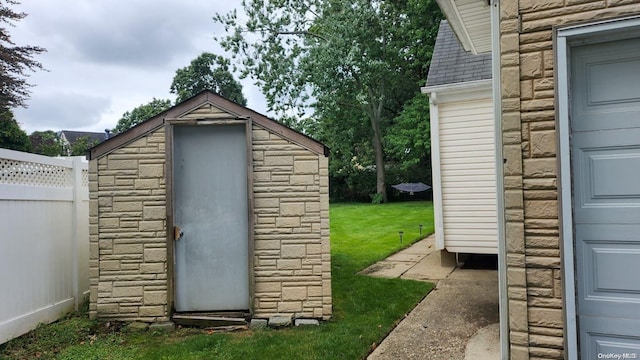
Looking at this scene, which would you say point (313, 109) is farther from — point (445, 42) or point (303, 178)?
point (303, 178)

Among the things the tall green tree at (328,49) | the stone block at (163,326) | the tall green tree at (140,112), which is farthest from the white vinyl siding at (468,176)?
the tall green tree at (140,112)

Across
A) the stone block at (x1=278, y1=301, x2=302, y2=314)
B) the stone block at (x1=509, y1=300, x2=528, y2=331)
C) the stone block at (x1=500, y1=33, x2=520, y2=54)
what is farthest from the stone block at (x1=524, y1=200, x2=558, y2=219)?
the stone block at (x1=278, y1=301, x2=302, y2=314)

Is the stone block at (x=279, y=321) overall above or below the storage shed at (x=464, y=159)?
below

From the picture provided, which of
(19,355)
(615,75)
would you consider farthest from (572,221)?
(19,355)

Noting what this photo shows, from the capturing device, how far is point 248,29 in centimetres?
1930

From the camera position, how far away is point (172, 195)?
4.25 meters

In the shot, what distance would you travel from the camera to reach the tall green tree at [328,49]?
60.2 ft

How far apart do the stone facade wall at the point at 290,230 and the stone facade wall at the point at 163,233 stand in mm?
10

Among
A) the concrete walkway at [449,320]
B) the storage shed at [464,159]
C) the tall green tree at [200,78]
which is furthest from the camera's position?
the tall green tree at [200,78]

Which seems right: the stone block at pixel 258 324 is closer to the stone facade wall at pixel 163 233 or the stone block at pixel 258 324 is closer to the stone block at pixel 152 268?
the stone facade wall at pixel 163 233

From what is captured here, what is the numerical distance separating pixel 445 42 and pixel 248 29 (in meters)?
13.4

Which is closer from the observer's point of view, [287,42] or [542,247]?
[542,247]

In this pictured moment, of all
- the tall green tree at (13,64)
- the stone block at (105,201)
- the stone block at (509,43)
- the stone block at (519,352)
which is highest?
the tall green tree at (13,64)

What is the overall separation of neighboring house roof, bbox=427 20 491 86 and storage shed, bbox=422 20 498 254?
0.05ft
